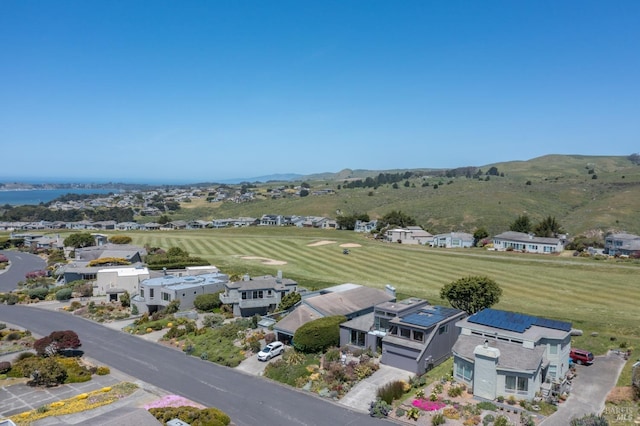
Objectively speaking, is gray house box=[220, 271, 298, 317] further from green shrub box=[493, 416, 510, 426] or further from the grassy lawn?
green shrub box=[493, 416, 510, 426]

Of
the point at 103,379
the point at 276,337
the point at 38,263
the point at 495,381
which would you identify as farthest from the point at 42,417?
the point at 38,263

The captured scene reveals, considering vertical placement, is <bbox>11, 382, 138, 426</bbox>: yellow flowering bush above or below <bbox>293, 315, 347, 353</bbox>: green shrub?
below

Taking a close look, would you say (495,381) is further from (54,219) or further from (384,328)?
(54,219)

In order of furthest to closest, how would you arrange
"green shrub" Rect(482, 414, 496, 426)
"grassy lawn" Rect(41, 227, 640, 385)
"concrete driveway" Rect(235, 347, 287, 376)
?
"grassy lawn" Rect(41, 227, 640, 385) → "concrete driveway" Rect(235, 347, 287, 376) → "green shrub" Rect(482, 414, 496, 426)

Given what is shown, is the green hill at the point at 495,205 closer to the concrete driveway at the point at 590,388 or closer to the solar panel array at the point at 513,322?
the concrete driveway at the point at 590,388

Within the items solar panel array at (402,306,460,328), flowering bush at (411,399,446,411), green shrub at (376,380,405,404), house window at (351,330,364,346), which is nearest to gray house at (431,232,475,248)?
solar panel array at (402,306,460,328)

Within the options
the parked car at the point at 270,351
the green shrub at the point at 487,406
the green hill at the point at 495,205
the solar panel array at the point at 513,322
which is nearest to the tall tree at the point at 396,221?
the green hill at the point at 495,205
